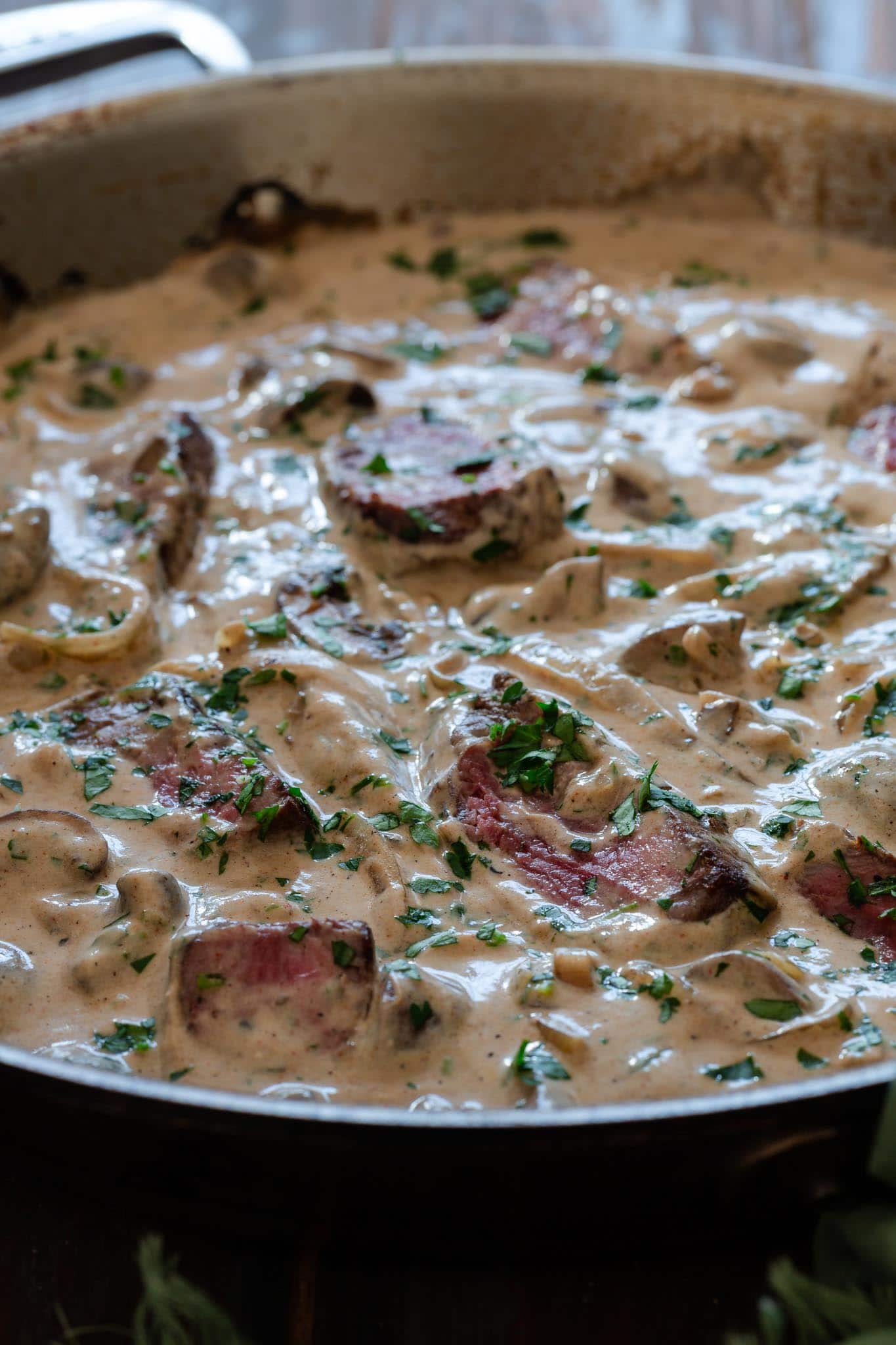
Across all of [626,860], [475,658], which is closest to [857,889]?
[626,860]

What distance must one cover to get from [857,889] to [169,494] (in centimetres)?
191

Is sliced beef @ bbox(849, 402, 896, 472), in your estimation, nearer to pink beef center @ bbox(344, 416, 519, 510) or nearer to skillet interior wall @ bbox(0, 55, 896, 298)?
pink beef center @ bbox(344, 416, 519, 510)

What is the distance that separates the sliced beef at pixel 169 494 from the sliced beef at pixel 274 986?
4.45ft

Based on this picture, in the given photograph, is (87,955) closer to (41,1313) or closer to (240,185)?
(41,1313)

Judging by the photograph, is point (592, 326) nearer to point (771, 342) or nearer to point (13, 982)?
point (771, 342)

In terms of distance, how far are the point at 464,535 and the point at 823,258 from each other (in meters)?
2.12

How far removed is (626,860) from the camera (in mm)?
2623

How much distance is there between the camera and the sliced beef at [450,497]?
340cm

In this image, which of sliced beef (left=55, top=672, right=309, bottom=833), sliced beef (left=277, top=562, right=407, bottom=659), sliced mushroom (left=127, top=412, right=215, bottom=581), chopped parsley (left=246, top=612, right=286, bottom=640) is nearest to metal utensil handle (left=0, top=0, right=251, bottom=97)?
sliced mushroom (left=127, top=412, right=215, bottom=581)

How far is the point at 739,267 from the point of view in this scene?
4.74 m

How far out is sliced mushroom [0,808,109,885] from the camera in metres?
2.61

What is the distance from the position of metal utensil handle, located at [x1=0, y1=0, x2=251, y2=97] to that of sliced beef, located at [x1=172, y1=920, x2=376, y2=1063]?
289 centimetres

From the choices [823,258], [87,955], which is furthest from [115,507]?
[823,258]

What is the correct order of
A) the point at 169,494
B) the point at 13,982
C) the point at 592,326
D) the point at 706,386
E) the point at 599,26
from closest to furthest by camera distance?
1. the point at 13,982
2. the point at 169,494
3. the point at 706,386
4. the point at 592,326
5. the point at 599,26
